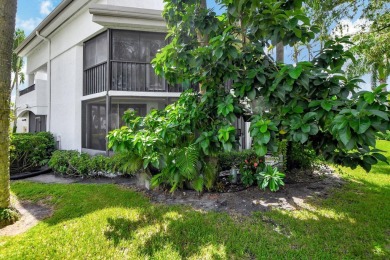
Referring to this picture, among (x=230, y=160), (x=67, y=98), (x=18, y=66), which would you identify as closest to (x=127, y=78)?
(x=67, y=98)

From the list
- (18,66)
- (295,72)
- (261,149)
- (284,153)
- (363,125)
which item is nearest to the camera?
(363,125)

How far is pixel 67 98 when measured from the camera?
40.0ft

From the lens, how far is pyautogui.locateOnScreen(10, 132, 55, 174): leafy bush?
31.5ft

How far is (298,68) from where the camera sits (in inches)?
142

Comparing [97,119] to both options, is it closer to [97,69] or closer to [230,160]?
[97,69]

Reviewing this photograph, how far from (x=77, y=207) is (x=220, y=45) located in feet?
16.1

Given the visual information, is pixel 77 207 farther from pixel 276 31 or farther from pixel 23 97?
pixel 23 97

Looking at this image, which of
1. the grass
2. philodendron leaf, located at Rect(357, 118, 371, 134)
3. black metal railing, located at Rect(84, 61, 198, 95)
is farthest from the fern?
black metal railing, located at Rect(84, 61, 198, 95)

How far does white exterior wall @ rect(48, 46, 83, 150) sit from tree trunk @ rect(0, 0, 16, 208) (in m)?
6.64

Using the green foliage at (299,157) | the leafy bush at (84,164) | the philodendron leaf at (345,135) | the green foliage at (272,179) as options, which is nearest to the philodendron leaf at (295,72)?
the philodendron leaf at (345,135)

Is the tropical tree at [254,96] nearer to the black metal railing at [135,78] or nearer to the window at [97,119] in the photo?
the black metal railing at [135,78]

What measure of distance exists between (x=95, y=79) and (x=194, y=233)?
28.9 feet

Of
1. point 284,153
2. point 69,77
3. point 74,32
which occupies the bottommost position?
point 284,153

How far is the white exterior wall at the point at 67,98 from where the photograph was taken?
11469mm
